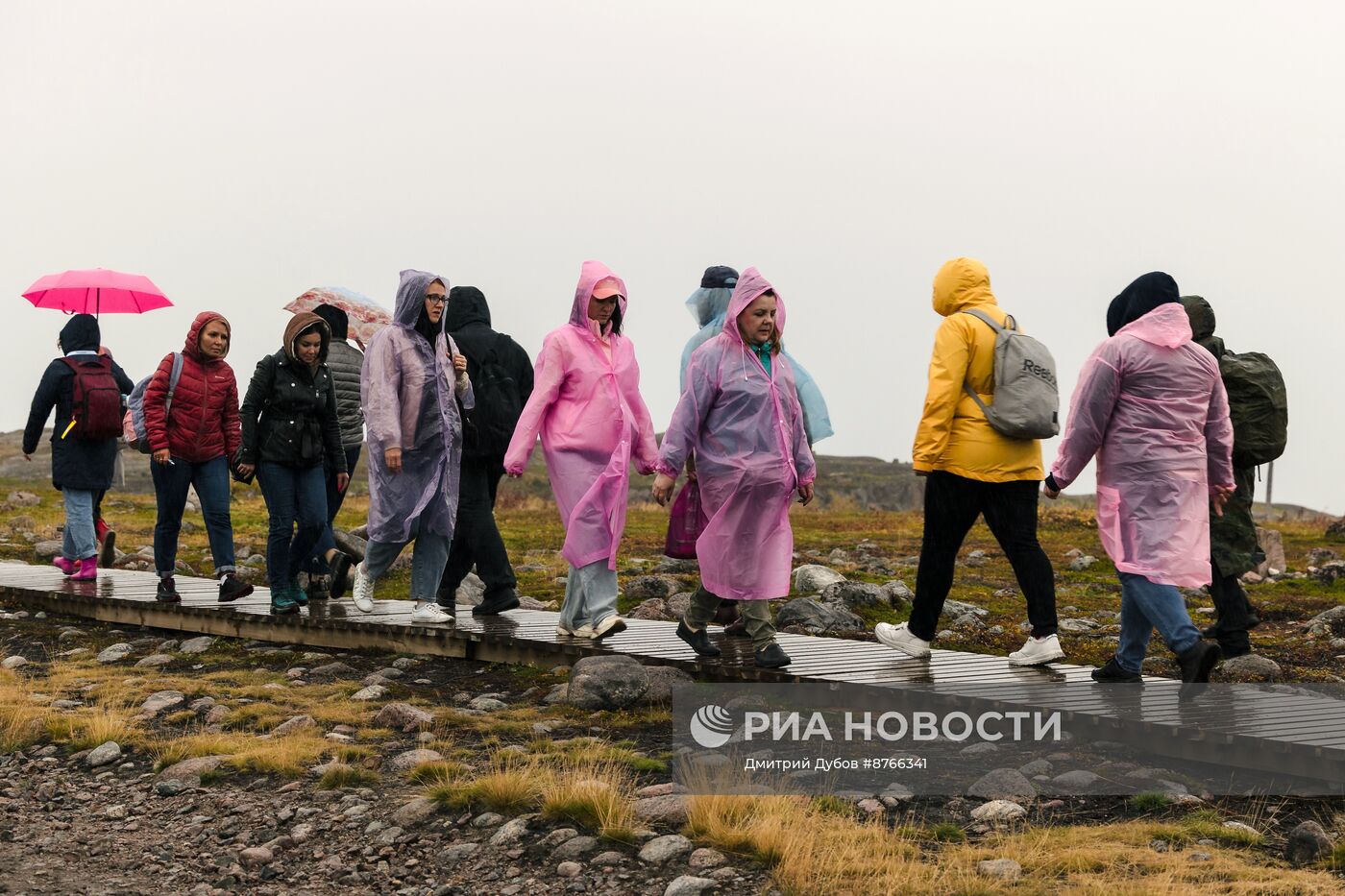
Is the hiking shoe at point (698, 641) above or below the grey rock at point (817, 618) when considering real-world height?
above

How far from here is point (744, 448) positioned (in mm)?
7895

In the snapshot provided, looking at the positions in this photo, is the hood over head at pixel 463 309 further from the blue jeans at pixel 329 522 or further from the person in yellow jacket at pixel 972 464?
the person in yellow jacket at pixel 972 464

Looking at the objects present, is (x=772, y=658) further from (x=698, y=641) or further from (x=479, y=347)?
(x=479, y=347)

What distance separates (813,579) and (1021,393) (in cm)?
627

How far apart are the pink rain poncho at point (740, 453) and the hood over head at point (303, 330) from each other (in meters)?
3.53

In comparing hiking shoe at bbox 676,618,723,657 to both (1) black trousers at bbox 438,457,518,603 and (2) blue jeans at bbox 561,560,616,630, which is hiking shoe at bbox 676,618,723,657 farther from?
(1) black trousers at bbox 438,457,518,603

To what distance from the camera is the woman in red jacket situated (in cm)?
1069

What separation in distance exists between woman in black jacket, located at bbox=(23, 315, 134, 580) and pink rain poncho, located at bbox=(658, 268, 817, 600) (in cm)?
658

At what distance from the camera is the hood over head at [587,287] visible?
8859mm

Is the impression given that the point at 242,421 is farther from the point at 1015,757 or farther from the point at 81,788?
the point at 1015,757

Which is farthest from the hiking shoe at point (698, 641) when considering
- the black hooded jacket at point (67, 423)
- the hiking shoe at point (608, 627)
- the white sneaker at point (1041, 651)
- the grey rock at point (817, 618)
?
the black hooded jacket at point (67, 423)

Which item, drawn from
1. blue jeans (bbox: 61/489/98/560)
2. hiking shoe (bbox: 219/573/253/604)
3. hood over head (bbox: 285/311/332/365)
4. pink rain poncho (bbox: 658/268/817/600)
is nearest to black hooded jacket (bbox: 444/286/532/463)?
hood over head (bbox: 285/311/332/365)

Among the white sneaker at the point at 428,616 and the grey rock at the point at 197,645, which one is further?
the grey rock at the point at 197,645

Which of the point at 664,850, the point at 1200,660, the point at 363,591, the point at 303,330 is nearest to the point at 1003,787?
the point at 1200,660
